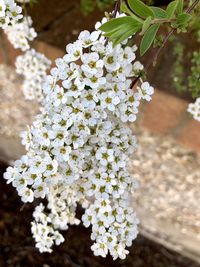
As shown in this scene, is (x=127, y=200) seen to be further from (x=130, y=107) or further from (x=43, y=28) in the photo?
(x=43, y=28)

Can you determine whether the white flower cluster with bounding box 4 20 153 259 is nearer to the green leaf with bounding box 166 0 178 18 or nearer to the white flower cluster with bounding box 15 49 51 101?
the green leaf with bounding box 166 0 178 18

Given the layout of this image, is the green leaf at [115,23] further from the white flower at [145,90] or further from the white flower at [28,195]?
the white flower at [28,195]

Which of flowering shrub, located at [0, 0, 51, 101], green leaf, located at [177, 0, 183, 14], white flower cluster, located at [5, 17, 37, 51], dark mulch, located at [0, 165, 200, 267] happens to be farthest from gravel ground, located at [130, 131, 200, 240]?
green leaf, located at [177, 0, 183, 14]

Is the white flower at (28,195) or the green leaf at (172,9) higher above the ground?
the green leaf at (172,9)

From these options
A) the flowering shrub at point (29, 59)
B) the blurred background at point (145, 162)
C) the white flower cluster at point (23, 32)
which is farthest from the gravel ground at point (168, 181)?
the white flower cluster at point (23, 32)

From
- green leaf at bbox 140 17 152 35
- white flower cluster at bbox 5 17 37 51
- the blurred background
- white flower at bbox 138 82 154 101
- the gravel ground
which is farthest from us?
the gravel ground

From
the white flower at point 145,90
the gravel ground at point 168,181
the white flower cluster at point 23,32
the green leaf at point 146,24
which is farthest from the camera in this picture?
the gravel ground at point 168,181

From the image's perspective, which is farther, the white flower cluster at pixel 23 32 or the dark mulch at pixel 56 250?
the dark mulch at pixel 56 250

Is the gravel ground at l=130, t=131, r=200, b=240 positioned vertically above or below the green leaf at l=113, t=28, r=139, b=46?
above
